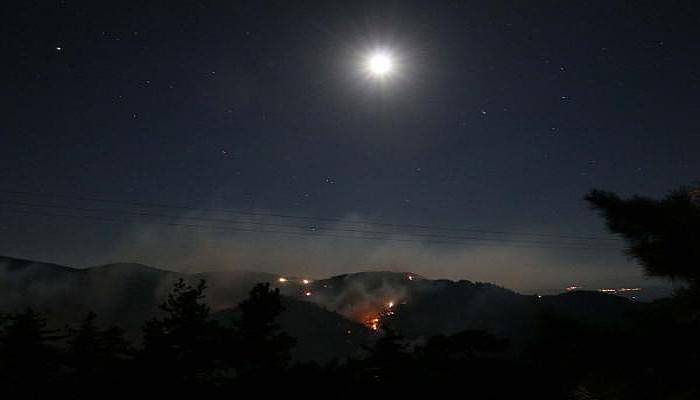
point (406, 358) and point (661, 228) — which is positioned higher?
point (661, 228)

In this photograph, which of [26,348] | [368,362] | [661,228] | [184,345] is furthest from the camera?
[26,348]

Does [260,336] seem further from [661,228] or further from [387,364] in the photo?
[661,228]

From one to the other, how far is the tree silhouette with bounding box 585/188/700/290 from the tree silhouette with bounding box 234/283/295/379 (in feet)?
89.7

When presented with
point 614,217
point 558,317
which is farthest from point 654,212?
point 558,317

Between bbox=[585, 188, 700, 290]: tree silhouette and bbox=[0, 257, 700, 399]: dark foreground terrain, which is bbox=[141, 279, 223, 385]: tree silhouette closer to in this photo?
bbox=[0, 257, 700, 399]: dark foreground terrain

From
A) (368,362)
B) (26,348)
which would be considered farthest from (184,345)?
(26,348)

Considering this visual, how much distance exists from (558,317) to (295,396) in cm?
1349

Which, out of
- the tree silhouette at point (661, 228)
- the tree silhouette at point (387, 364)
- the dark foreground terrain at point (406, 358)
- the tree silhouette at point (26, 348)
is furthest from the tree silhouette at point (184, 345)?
the tree silhouette at point (661, 228)

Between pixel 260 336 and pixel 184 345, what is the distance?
660 centimetres

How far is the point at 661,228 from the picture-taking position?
1.95m

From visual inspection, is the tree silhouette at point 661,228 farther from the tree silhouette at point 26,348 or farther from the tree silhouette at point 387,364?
the tree silhouette at point 26,348

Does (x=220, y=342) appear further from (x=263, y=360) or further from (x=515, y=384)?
(x=515, y=384)

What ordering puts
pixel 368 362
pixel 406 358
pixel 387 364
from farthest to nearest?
pixel 368 362, pixel 406 358, pixel 387 364

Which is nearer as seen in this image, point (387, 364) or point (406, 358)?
point (387, 364)
